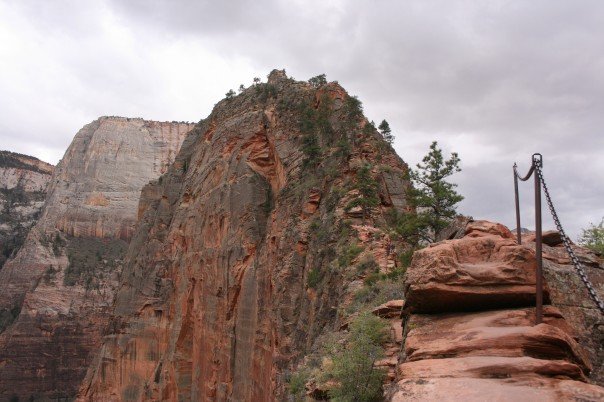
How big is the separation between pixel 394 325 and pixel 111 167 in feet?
382

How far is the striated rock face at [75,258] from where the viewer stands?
8812cm

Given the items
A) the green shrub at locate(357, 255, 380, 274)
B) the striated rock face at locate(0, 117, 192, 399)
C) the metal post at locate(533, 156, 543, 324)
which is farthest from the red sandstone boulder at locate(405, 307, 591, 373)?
the striated rock face at locate(0, 117, 192, 399)

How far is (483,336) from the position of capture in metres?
7.43

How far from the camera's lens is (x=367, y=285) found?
1884cm

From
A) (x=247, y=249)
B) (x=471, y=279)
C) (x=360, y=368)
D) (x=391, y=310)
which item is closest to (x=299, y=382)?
(x=391, y=310)

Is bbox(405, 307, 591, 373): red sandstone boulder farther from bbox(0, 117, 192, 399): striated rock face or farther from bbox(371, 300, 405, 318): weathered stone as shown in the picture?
bbox(0, 117, 192, 399): striated rock face

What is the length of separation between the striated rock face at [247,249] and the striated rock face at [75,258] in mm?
45056

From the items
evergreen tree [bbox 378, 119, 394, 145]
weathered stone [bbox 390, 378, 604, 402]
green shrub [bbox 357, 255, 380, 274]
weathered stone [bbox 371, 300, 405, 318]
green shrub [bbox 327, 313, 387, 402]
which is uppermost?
evergreen tree [bbox 378, 119, 394, 145]

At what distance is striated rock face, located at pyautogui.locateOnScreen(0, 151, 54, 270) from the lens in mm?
114438

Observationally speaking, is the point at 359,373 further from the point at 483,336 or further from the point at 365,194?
the point at 365,194

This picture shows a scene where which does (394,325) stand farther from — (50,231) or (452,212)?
(50,231)

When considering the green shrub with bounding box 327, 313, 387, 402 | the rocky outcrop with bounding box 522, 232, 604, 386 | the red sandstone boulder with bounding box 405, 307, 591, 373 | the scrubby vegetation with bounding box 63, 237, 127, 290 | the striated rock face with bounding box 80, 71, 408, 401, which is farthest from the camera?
the scrubby vegetation with bounding box 63, 237, 127, 290

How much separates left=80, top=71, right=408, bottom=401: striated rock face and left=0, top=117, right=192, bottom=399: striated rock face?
45.1 meters

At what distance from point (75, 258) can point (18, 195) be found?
112 feet
